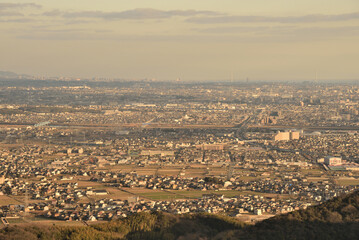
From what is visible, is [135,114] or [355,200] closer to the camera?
[355,200]

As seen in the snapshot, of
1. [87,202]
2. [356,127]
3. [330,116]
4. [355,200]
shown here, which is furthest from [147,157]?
[330,116]

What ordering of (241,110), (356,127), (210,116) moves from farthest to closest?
(241,110) < (210,116) < (356,127)

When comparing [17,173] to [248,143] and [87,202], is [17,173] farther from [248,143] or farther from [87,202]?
[248,143]

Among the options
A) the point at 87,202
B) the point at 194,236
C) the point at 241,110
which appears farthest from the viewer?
the point at 241,110

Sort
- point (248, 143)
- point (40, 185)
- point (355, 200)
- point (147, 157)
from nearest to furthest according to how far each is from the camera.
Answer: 1. point (355, 200)
2. point (40, 185)
3. point (147, 157)
4. point (248, 143)

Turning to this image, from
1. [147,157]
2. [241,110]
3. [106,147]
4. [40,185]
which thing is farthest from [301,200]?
[241,110]

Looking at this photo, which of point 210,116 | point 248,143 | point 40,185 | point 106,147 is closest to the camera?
point 40,185

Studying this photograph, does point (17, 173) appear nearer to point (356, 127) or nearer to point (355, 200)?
point (355, 200)
